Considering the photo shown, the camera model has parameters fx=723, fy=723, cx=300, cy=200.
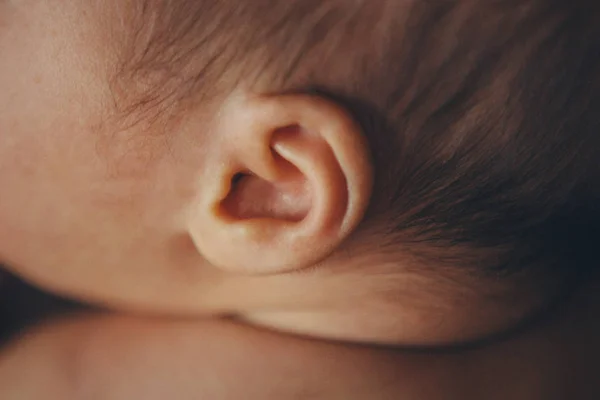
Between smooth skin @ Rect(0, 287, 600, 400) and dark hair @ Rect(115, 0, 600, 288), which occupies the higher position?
dark hair @ Rect(115, 0, 600, 288)

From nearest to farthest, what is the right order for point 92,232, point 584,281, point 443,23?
point 443,23 < point 92,232 < point 584,281

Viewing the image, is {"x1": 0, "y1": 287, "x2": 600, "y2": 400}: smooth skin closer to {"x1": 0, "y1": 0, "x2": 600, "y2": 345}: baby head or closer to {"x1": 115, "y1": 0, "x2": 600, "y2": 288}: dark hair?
{"x1": 0, "y1": 0, "x2": 600, "y2": 345}: baby head

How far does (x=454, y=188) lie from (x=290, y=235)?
0.15m

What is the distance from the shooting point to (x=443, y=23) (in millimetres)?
548

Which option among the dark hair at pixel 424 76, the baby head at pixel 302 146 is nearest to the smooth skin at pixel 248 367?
the baby head at pixel 302 146

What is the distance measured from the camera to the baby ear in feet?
1.88

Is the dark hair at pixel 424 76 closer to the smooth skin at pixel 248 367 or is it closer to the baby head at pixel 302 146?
the baby head at pixel 302 146

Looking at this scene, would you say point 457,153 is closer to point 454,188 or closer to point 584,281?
point 454,188

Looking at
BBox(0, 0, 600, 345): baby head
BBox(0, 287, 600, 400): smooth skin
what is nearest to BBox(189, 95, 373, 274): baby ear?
BBox(0, 0, 600, 345): baby head

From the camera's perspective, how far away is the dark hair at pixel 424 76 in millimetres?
547

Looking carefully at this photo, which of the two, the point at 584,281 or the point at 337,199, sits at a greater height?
the point at 584,281

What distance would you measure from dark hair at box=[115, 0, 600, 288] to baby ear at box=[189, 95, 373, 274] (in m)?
0.02

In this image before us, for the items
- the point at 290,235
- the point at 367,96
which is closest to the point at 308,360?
the point at 290,235

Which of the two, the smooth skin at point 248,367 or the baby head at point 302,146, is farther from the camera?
the smooth skin at point 248,367
